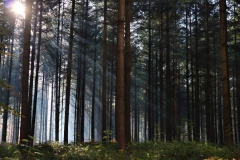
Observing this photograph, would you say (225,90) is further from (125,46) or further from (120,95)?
(125,46)

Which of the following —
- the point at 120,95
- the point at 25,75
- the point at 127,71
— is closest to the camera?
the point at 120,95

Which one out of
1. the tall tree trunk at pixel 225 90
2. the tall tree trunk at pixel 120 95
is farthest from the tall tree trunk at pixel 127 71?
the tall tree trunk at pixel 225 90

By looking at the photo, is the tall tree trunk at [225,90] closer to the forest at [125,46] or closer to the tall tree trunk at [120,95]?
A: the forest at [125,46]

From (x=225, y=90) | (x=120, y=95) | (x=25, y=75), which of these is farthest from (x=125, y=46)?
(x=225, y=90)

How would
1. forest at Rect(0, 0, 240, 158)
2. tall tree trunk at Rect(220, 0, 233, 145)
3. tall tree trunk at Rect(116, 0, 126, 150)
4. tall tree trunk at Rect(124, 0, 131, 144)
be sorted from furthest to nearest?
1. tall tree trunk at Rect(124, 0, 131, 144)
2. forest at Rect(0, 0, 240, 158)
3. tall tree trunk at Rect(220, 0, 233, 145)
4. tall tree trunk at Rect(116, 0, 126, 150)

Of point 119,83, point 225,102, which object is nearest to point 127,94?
point 119,83

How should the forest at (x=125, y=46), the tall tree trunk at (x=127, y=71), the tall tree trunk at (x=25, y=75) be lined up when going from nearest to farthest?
1. the forest at (x=125, y=46)
2. the tall tree trunk at (x=25, y=75)
3. the tall tree trunk at (x=127, y=71)

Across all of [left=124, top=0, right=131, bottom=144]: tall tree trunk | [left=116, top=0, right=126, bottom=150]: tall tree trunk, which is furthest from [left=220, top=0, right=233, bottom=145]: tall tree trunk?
[left=124, top=0, right=131, bottom=144]: tall tree trunk

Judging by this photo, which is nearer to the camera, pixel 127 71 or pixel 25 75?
pixel 25 75

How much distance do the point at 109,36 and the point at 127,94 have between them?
13746 mm

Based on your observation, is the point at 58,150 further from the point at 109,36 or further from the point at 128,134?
the point at 109,36

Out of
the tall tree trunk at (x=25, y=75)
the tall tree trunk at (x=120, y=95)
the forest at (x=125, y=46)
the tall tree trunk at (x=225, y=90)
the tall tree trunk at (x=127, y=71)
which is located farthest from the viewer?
the tall tree trunk at (x=127, y=71)

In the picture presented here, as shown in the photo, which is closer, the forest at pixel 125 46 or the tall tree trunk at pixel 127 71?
the forest at pixel 125 46

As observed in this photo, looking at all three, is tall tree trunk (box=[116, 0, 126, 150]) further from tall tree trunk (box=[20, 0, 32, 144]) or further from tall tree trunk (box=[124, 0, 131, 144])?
tall tree trunk (box=[20, 0, 32, 144])
